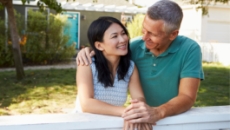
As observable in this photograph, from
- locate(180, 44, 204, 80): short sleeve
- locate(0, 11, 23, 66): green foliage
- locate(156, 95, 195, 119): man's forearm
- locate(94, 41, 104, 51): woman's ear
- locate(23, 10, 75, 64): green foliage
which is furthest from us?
locate(23, 10, 75, 64): green foliage

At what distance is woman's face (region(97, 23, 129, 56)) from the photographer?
2.44 metres

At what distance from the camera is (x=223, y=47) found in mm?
16375

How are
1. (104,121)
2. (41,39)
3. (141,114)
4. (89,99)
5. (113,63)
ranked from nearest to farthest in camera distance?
(104,121), (141,114), (89,99), (113,63), (41,39)

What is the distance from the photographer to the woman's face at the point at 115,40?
244 centimetres

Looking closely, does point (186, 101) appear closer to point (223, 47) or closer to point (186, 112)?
point (186, 112)

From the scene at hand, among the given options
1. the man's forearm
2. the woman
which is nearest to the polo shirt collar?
the woman

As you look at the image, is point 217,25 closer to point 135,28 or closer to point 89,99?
point 135,28

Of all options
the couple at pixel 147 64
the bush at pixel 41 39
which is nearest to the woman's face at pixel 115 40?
the couple at pixel 147 64

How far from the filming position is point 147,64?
264 cm

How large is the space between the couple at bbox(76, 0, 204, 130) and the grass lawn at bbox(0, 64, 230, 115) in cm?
452

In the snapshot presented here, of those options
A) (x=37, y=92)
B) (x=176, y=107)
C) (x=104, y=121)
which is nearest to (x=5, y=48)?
(x=37, y=92)

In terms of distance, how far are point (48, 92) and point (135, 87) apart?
20.7ft

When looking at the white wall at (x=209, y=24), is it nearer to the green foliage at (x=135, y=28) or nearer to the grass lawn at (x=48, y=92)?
the green foliage at (x=135, y=28)

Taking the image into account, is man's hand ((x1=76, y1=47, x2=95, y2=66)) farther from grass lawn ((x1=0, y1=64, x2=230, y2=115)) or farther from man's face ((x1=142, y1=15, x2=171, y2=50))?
grass lawn ((x1=0, y1=64, x2=230, y2=115))
